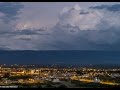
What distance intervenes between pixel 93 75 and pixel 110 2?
0.95 m

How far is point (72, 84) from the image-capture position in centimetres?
392

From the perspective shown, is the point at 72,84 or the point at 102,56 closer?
the point at 72,84

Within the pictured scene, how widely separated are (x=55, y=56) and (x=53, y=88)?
2.17ft

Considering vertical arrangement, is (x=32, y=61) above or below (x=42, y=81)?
above

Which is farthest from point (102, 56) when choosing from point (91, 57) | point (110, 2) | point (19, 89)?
point (19, 89)

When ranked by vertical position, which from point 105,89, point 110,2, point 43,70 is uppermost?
point 110,2

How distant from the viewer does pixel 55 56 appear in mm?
4441

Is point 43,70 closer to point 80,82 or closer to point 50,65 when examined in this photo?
point 50,65

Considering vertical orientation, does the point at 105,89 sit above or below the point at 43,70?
below

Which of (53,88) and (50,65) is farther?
(50,65)

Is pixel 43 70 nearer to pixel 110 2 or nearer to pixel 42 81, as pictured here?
pixel 42 81

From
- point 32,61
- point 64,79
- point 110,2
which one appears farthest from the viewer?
point 32,61

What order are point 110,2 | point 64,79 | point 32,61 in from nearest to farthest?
→ point 110,2 < point 64,79 < point 32,61

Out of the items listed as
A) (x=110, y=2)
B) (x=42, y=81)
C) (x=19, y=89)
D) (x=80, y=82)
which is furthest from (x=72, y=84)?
(x=110, y=2)
